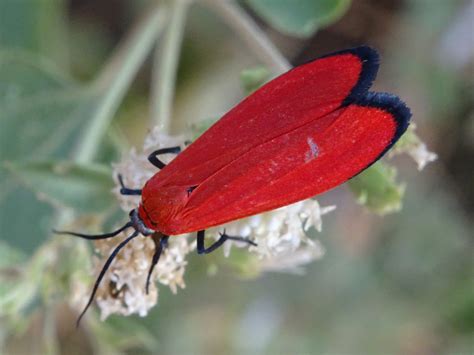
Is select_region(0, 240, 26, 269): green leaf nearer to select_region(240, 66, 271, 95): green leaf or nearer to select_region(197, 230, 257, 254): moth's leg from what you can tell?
select_region(197, 230, 257, 254): moth's leg

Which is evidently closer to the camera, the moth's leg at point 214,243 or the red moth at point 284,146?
the red moth at point 284,146

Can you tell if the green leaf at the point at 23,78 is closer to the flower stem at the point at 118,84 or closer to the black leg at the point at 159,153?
the flower stem at the point at 118,84

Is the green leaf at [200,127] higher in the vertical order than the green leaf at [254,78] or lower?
lower

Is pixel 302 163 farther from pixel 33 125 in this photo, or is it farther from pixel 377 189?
pixel 33 125

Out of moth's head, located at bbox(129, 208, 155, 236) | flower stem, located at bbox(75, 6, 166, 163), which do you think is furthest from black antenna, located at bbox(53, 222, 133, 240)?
flower stem, located at bbox(75, 6, 166, 163)

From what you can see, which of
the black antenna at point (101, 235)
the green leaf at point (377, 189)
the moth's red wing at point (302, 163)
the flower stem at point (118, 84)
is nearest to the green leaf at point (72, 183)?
the black antenna at point (101, 235)

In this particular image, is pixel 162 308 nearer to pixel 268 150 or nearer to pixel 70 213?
pixel 70 213

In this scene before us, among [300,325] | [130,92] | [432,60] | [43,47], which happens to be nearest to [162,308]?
[300,325]
